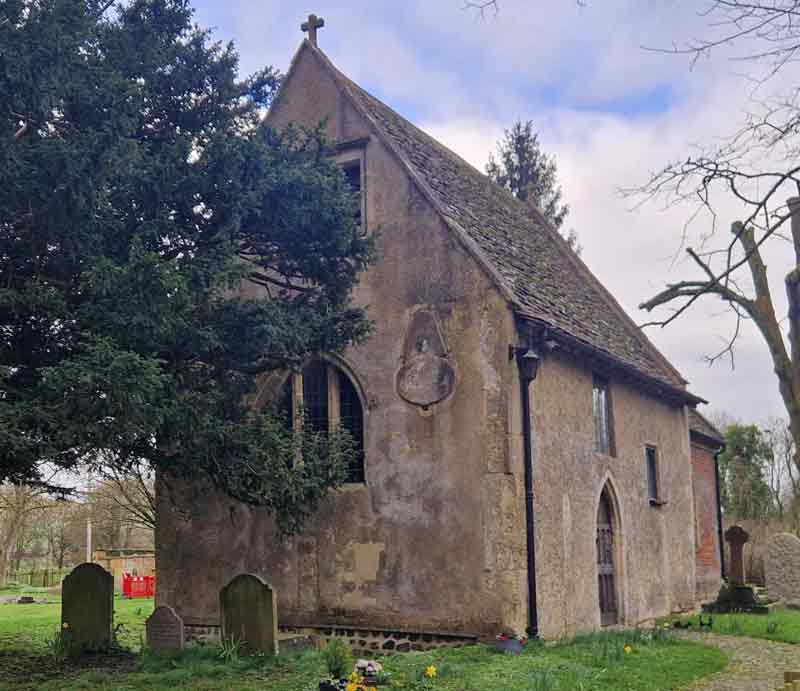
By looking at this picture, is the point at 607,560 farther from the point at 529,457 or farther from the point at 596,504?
the point at 529,457

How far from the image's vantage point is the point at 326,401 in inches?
607

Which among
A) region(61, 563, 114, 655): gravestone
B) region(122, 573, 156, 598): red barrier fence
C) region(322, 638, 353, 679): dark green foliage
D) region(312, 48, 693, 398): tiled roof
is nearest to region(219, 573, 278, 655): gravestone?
region(61, 563, 114, 655): gravestone

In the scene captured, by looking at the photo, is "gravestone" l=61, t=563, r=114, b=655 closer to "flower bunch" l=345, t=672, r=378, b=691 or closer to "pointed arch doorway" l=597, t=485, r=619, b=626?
"flower bunch" l=345, t=672, r=378, b=691

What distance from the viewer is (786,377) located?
6277 mm

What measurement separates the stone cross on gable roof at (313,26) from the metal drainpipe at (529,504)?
757cm

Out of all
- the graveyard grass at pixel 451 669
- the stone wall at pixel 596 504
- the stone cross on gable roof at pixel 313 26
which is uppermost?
the stone cross on gable roof at pixel 313 26

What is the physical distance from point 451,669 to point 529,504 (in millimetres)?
3846

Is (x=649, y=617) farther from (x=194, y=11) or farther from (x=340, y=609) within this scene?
(x=194, y=11)

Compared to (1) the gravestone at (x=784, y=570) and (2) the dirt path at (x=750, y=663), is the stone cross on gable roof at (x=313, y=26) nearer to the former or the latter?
(2) the dirt path at (x=750, y=663)

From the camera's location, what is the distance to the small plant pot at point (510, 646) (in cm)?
1219

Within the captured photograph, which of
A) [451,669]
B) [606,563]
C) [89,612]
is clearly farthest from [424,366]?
[89,612]

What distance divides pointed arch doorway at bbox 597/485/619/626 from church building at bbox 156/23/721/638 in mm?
47

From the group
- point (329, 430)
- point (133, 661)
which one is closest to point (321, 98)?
point (329, 430)

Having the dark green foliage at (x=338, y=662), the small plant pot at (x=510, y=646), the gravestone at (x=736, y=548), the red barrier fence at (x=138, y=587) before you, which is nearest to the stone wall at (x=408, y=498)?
the small plant pot at (x=510, y=646)
